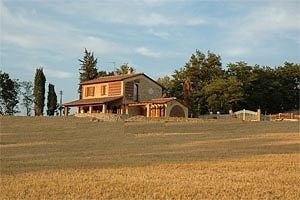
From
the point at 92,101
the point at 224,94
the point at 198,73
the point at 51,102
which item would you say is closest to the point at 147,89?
the point at 92,101

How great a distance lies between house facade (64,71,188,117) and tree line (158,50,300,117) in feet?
39.0

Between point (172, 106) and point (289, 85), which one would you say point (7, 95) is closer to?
point (172, 106)

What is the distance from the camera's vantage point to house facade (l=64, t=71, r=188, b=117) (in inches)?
2012

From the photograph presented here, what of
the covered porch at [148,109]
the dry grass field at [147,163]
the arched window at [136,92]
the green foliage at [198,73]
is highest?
the green foliage at [198,73]

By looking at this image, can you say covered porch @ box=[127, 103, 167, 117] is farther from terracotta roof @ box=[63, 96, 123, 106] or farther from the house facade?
terracotta roof @ box=[63, 96, 123, 106]

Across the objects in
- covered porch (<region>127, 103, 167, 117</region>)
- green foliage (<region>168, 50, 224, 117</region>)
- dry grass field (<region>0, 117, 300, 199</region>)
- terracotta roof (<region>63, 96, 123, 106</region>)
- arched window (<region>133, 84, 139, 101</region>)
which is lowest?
dry grass field (<region>0, 117, 300, 199</region>)

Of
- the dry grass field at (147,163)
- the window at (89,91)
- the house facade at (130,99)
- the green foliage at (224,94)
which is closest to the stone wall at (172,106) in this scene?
the house facade at (130,99)

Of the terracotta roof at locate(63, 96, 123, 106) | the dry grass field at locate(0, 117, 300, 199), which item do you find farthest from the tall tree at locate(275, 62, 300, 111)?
the dry grass field at locate(0, 117, 300, 199)

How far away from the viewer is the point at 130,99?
176ft

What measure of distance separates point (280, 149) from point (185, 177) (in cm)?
1004

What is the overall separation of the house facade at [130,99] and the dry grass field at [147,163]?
17439 millimetres

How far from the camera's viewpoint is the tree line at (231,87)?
67.6 metres

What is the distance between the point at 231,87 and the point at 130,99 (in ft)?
61.4

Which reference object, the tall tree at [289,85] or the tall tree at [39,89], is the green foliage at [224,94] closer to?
the tall tree at [289,85]
